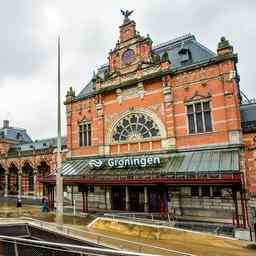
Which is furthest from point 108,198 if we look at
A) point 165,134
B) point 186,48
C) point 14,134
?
point 14,134

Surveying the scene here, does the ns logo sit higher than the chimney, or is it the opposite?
the chimney

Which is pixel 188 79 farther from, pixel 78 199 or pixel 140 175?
pixel 78 199

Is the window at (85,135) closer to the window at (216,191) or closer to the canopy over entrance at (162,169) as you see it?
the canopy over entrance at (162,169)

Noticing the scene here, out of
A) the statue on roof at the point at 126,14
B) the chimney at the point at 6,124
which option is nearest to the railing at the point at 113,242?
the statue on roof at the point at 126,14

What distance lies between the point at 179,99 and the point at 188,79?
1904mm

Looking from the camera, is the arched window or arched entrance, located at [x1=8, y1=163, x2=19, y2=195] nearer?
the arched window

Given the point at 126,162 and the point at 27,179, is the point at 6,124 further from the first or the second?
the point at 126,162

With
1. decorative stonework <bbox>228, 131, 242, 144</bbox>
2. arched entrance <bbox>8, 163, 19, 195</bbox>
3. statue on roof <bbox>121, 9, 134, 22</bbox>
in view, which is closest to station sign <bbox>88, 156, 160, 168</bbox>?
decorative stonework <bbox>228, 131, 242, 144</bbox>

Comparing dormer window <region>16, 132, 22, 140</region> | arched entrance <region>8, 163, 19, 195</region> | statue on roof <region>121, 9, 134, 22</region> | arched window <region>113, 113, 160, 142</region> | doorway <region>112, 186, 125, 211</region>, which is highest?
statue on roof <region>121, 9, 134, 22</region>

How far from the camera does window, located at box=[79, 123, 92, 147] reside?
96.3 ft

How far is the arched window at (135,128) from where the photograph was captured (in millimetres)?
24547

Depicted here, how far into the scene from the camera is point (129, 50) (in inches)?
1059

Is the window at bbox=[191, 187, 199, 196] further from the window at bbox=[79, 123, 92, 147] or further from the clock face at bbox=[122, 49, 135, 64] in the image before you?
the clock face at bbox=[122, 49, 135, 64]

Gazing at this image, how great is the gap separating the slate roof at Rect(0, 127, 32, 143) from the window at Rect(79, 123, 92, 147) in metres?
29.1
